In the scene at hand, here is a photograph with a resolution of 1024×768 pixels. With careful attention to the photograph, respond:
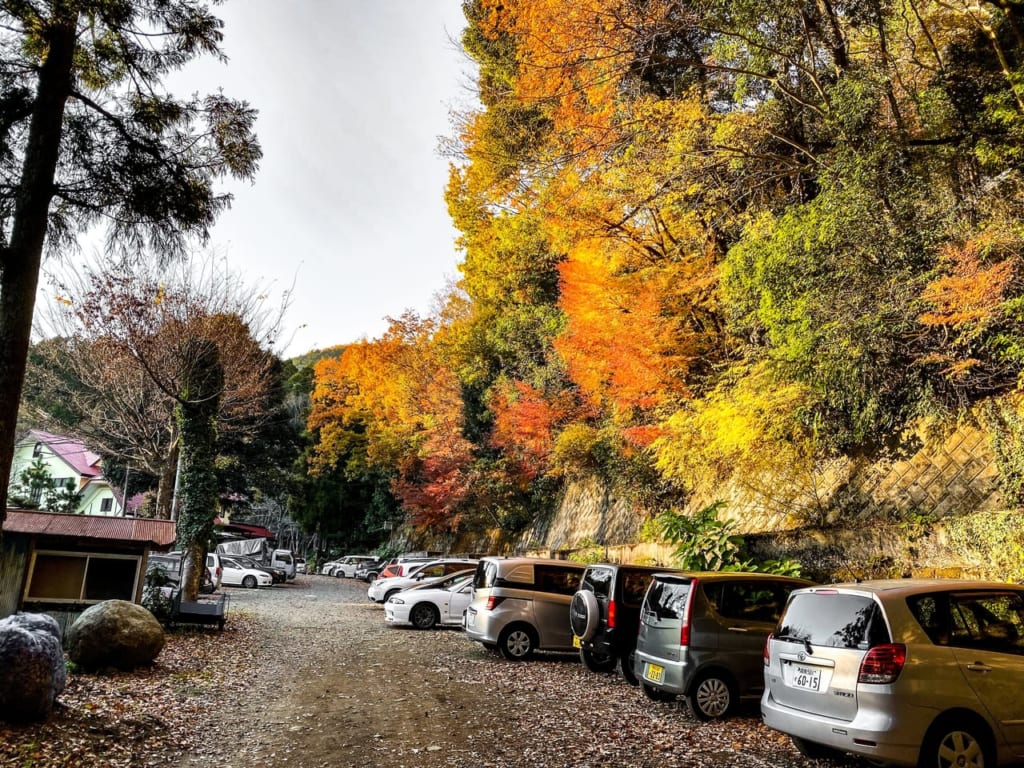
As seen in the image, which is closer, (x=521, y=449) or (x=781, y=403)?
(x=781, y=403)

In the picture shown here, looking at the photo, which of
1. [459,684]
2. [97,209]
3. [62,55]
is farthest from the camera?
[459,684]

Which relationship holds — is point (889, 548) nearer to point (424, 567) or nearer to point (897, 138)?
point (897, 138)

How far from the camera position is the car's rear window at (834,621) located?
4.99 meters

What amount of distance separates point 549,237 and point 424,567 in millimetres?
11466

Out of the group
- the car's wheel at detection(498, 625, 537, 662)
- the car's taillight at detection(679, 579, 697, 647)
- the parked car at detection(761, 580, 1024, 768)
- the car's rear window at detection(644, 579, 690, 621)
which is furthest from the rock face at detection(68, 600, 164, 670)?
the parked car at detection(761, 580, 1024, 768)

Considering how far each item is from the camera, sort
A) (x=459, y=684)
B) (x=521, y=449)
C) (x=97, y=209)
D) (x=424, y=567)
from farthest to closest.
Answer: (x=521, y=449)
(x=424, y=567)
(x=459, y=684)
(x=97, y=209)

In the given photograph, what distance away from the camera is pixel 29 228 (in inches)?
260

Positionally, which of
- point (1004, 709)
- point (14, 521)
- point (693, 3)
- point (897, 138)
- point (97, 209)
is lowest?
point (1004, 709)

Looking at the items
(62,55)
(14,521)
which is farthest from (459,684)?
(62,55)

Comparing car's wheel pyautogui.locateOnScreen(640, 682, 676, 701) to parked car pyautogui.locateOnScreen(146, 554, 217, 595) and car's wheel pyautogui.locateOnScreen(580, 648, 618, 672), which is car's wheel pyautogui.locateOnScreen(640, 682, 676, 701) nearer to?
car's wheel pyautogui.locateOnScreen(580, 648, 618, 672)

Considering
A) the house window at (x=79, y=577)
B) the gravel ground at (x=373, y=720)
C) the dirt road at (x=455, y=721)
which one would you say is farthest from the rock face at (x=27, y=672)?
the house window at (x=79, y=577)

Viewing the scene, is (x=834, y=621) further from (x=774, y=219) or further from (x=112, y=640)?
(x=112, y=640)

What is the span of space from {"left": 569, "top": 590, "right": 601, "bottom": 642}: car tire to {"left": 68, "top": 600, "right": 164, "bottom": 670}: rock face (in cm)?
623

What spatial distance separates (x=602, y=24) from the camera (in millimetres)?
11359
